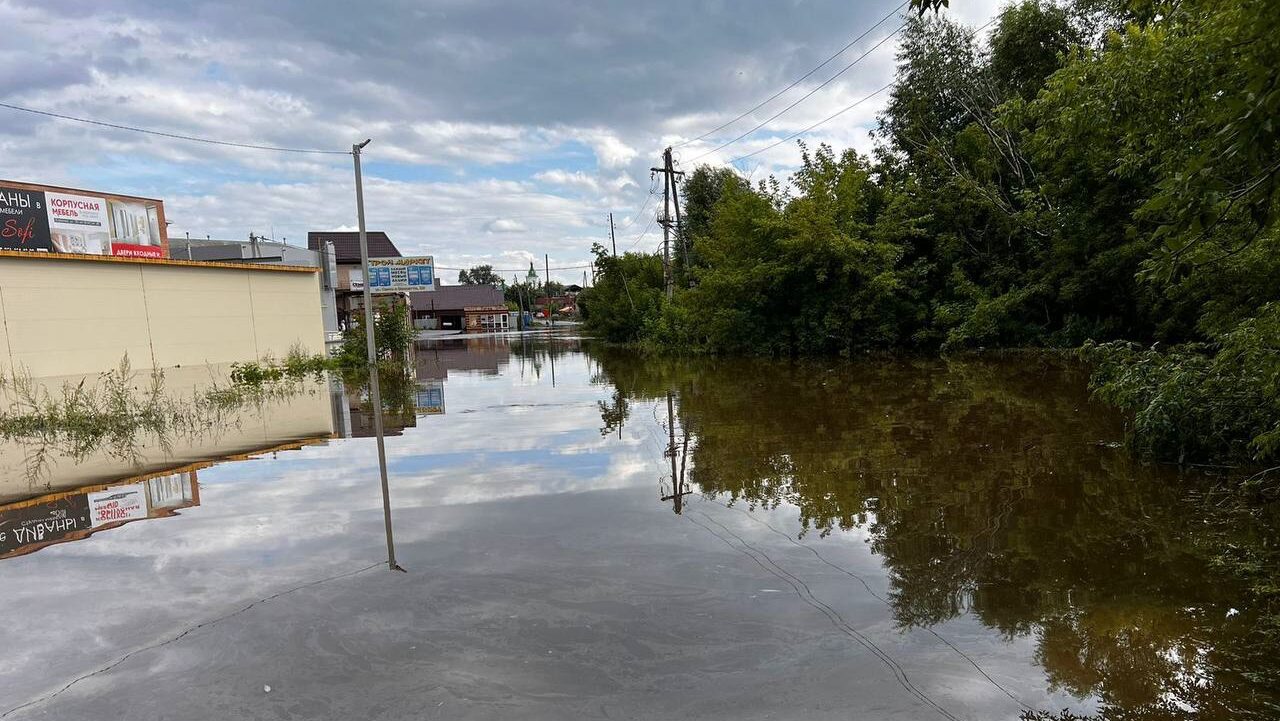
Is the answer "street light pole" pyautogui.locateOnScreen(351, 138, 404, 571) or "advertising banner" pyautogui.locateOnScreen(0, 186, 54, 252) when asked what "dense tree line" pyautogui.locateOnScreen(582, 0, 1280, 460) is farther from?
"advertising banner" pyautogui.locateOnScreen(0, 186, 54, 252)

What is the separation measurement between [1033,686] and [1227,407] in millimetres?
4890

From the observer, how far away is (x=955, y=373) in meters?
16.2

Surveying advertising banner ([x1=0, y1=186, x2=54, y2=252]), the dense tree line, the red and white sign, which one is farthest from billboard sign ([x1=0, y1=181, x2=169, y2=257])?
the dense tree line

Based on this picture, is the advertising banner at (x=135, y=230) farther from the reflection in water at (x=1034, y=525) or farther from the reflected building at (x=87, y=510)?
the reflection in water at (x=1034, y=525)

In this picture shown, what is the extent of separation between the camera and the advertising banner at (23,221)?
67.6 feet

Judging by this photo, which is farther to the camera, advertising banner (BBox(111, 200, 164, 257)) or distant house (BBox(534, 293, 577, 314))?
distant house (BBox(534, 293, 577, 314))

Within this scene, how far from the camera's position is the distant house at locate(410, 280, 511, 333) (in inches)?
2943

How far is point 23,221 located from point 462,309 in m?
55.0

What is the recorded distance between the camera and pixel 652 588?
456cm

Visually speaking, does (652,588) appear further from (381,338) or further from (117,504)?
(381,338)

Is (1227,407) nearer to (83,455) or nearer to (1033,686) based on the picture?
(1033,686)

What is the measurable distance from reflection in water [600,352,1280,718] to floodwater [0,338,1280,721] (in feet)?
0.08

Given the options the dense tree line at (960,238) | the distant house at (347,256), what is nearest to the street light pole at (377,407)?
the dense tree line at (960,238)

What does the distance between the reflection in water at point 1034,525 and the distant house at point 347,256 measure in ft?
140
